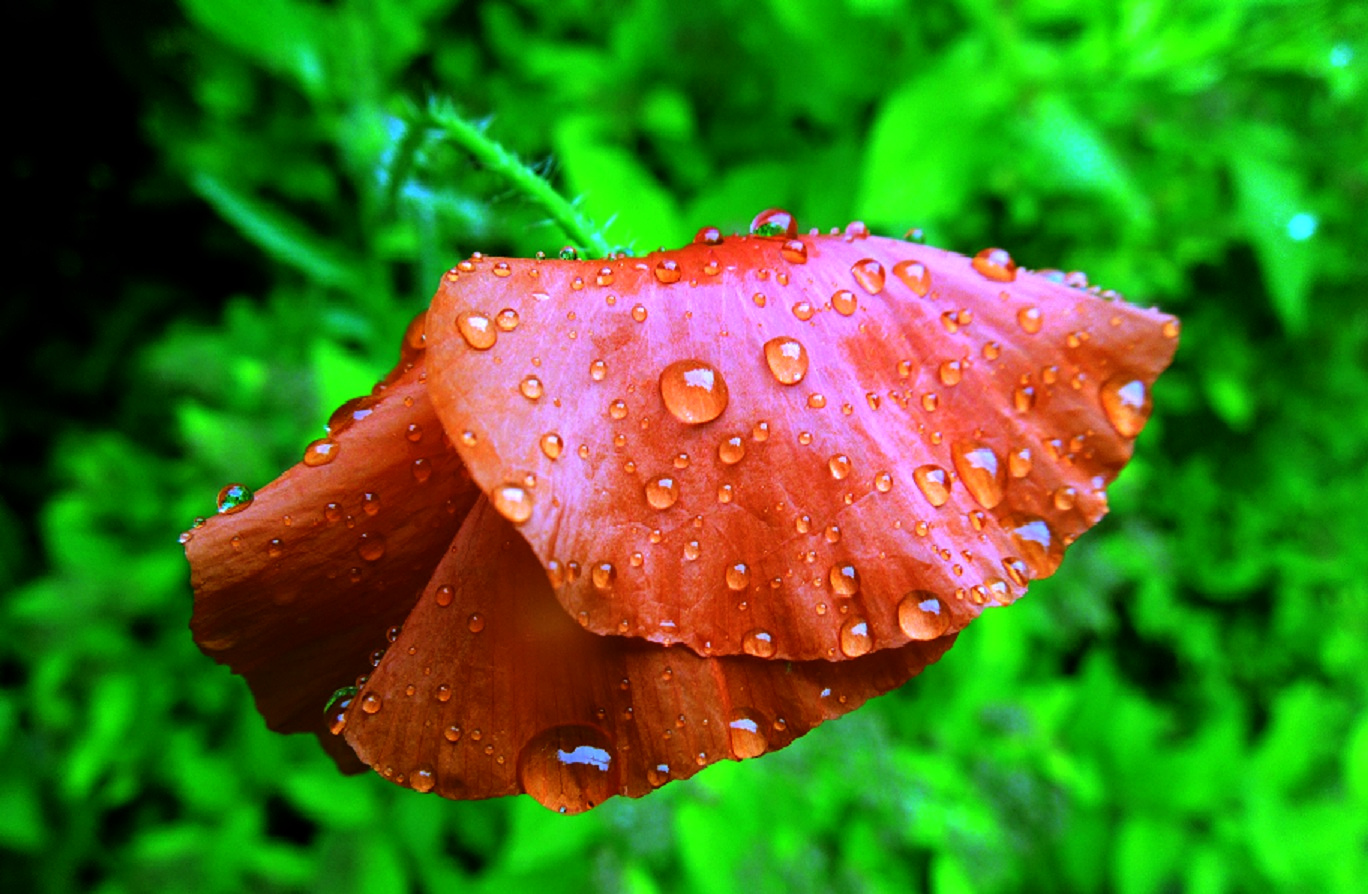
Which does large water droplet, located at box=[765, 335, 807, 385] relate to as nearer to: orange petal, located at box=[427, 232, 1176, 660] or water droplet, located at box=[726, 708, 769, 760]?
orange petal, located at box=[427, 232, 1176, 660]

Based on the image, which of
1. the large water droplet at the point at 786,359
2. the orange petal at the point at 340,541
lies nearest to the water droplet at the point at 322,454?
the orange petal at the point at 340,541

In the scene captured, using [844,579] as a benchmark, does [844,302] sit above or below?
above

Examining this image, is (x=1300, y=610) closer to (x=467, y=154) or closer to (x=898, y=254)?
(x=898, y=254)

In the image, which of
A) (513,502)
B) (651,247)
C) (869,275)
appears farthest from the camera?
(651,247)

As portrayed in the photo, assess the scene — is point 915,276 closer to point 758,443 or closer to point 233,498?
point 758,443

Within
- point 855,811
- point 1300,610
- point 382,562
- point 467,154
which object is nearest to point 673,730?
point 382,562

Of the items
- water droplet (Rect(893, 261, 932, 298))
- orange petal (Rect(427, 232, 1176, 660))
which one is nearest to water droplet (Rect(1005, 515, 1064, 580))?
orange petal (Rect(427, 232, 1176, 660))

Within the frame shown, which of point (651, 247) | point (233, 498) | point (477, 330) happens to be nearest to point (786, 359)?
point (477, 330)
